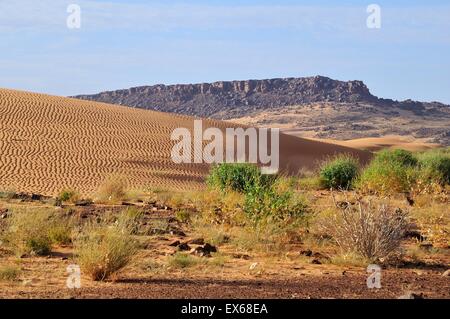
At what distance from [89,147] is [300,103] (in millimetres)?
114440

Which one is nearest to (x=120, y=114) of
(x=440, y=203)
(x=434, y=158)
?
(x=434, y=158)

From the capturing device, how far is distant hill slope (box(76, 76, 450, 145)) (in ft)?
411

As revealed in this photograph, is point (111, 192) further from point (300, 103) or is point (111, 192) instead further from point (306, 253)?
point (300, 103)

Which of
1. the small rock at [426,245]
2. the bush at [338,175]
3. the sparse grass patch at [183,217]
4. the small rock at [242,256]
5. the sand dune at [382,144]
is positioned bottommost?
the sand dune at [382,144]

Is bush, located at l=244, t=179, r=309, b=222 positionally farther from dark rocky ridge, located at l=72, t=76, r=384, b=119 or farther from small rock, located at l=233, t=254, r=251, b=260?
dark rocky ridge, located at l=72, t=76, r=384, b=119

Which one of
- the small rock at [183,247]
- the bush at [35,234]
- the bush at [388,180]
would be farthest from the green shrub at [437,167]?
the bush at [35,234]

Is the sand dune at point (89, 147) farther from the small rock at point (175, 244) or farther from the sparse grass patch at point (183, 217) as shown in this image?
the small rock at point (175, 244)

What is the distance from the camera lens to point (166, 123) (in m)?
55.9

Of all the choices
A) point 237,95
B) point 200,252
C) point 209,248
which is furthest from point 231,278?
point 237,95

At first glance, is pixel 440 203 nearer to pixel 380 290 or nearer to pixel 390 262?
pixel 390 262

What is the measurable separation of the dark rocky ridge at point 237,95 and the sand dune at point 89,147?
88357mm

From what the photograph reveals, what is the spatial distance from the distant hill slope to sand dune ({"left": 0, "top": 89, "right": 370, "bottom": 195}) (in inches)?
2506

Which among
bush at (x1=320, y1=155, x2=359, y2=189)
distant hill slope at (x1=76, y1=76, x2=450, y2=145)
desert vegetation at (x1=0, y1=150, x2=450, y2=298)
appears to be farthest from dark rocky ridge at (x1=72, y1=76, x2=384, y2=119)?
desert vegetation at (x1=0, y1=150, x2=450, y2=298)

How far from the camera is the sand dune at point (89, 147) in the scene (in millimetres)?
31016
